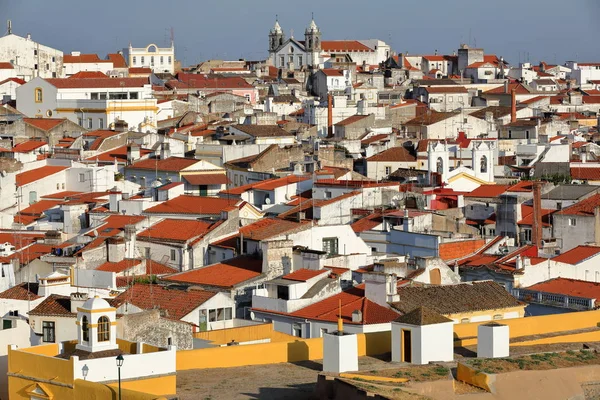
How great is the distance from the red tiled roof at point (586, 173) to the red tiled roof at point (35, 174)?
1488 centimetres

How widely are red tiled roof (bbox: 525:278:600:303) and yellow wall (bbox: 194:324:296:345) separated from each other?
6.65 meters

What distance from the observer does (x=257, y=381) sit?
17.1m

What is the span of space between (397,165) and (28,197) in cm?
1296

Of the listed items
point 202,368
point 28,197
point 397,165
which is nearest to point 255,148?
point 397,165

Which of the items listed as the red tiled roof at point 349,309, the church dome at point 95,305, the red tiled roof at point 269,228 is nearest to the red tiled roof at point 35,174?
the red tiled roof at point 269,228

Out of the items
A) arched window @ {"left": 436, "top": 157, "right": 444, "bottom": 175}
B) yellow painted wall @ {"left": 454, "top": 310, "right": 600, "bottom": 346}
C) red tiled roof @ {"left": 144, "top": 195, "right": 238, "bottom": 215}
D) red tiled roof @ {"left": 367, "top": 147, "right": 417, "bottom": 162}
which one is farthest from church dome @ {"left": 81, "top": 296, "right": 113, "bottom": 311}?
red tiled roof @ {"left": 367, "top": 147, "right": 417, "bottom": 162}

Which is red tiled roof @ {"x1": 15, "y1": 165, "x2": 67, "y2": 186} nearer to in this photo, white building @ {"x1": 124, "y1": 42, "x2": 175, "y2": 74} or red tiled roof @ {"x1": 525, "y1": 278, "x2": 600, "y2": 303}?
red tiled roof @ {"x1": 525, "y1": 278, "x2": 600, "y2": 303}

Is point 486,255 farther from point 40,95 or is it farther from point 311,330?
point 40,95

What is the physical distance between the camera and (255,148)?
5153 cm

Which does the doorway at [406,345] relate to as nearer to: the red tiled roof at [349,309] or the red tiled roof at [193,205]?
the red tiled roof at [349,309]

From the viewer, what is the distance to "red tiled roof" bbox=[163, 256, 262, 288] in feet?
96.2

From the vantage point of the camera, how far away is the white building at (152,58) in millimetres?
98425

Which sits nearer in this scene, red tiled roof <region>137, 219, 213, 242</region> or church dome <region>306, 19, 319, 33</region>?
red tiled roof <region>137, 219, 213, 242</region>

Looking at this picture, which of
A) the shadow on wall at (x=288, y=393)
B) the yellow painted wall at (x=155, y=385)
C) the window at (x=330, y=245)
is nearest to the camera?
the yellow painted wall at (x=155, y=385)
